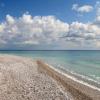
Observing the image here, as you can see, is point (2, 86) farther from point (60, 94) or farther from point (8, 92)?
point (60, 94)

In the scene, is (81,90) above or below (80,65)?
above

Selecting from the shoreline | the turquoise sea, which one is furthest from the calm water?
the shoreline

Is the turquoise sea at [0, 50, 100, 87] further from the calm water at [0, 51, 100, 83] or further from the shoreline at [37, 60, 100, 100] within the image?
the shoreline at [37, 60, 100, 100]

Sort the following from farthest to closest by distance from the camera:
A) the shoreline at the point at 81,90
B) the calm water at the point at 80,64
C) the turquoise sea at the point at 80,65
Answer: the calm water at the point at 80,64 → the turquoise sea at the point at 80,65 → the shoreline at the point at 81,90

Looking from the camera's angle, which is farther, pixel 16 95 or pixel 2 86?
pixel 2 86

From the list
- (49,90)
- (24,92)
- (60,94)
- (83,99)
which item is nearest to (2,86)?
(24,92)

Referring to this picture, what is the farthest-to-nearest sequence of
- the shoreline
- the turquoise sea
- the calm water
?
the calm water, the turquoise sea, the shoreline

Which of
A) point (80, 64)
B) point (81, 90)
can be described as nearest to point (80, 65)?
point (80, 64)

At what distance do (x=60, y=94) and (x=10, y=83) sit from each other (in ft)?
15.9

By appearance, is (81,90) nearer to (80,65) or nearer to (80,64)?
(80,65)

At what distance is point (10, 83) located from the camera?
51.9 feet

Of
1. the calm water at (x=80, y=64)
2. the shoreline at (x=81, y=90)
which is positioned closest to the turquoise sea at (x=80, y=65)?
the calm water at (x=80, y=64)

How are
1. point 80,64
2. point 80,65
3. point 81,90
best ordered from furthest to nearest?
point 80,64 → point 80,65 → point 81,90

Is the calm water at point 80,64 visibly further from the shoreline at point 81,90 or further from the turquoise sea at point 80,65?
the shoreline at point 81,90
